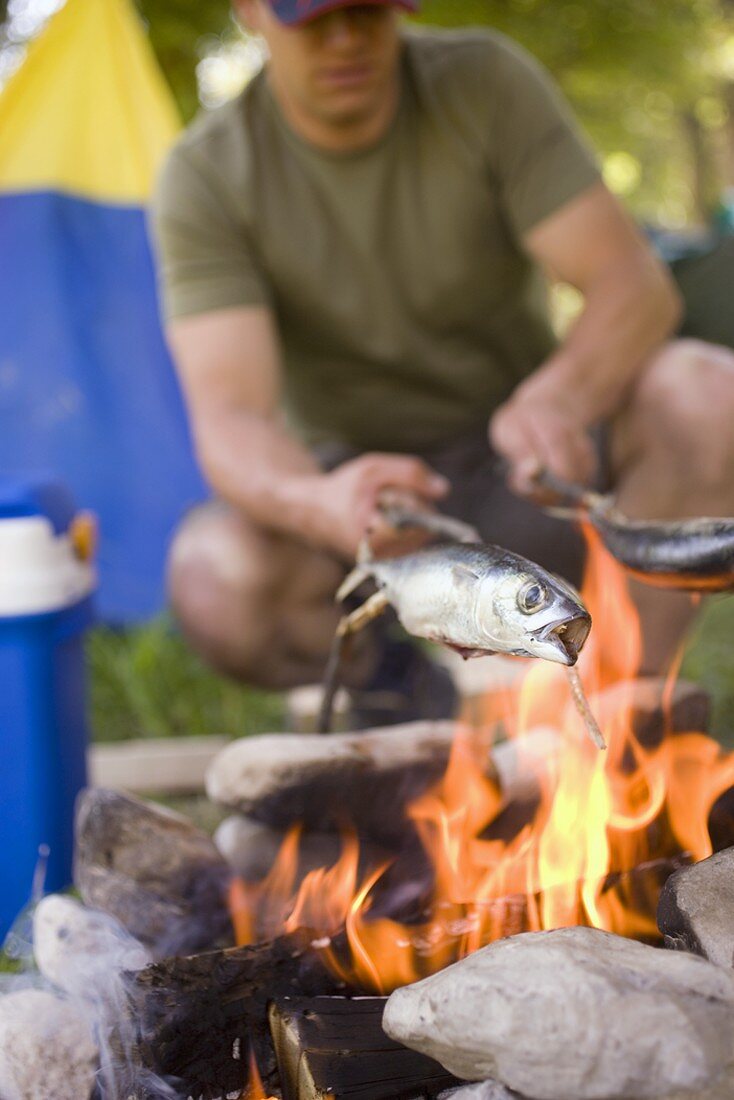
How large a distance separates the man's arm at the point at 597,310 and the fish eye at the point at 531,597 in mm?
1247

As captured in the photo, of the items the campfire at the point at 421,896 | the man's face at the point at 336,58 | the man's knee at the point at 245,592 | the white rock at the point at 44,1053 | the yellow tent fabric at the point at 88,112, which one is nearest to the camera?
the campfire at the point at 421,896

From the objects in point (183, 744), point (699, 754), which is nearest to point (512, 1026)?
point (699, 754)

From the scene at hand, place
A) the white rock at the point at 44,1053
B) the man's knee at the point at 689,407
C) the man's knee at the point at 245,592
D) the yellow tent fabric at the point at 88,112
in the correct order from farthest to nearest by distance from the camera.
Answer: the yellow tent fabric at the point at 88,112, the man's knee at the point at 245,592, the man's knee at the point at 689,407, the white rock at the point at 44,1053

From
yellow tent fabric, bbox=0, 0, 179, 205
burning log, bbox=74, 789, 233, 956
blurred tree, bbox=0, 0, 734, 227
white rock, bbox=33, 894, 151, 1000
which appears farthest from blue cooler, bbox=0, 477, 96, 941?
blurred tree, bbox=0, 0, 734, 227

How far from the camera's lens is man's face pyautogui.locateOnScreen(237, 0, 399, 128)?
2.58 m

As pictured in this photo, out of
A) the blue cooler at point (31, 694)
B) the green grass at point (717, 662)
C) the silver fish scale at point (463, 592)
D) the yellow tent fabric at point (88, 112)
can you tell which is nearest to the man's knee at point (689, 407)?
the green grass at point (717, 662)

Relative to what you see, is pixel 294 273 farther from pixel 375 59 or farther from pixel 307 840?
pixel 307 840

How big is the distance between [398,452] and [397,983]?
1.87 m

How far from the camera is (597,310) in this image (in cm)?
267

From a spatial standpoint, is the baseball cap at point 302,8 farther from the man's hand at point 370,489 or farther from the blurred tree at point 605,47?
the blurred tree at point 605,47

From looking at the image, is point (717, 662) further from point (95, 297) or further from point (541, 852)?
point (95, 297)

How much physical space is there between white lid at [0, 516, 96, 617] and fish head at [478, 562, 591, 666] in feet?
3.94

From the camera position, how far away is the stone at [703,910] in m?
1.22

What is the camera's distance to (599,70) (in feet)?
24.8
